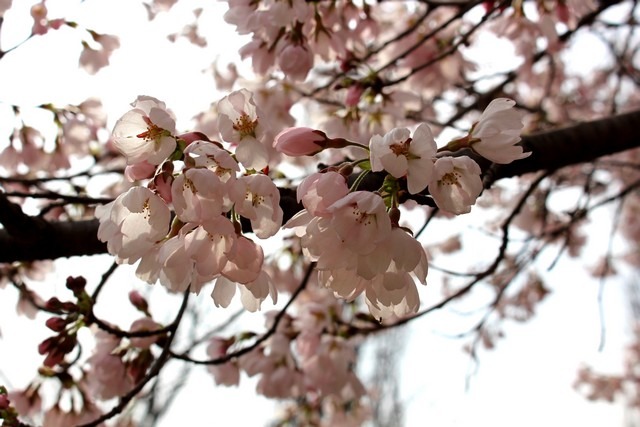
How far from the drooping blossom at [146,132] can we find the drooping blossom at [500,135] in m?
0.49

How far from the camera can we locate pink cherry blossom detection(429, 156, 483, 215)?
88 centimetres

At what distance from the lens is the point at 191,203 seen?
2.80ft

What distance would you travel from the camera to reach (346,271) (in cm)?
94

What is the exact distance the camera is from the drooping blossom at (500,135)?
0.94 metres

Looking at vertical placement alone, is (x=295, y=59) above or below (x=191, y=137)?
above

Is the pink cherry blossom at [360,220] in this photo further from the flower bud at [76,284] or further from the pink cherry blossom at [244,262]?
the flower bud at [76,284]

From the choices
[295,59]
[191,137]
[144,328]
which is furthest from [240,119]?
[144,328]

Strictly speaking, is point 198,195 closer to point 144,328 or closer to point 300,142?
point 300,142

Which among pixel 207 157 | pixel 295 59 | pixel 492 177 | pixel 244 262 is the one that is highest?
pixel 295 59

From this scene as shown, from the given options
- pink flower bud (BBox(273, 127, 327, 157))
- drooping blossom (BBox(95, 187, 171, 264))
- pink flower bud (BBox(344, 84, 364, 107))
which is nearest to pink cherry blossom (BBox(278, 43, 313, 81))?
pink flower bud (BBox(344, 84, 364, 107))

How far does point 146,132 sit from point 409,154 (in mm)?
431

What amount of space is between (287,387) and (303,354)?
13 cm

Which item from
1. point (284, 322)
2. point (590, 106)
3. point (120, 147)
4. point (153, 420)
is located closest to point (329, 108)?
point (284, 322)

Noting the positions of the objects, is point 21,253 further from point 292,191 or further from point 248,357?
point 248,357
